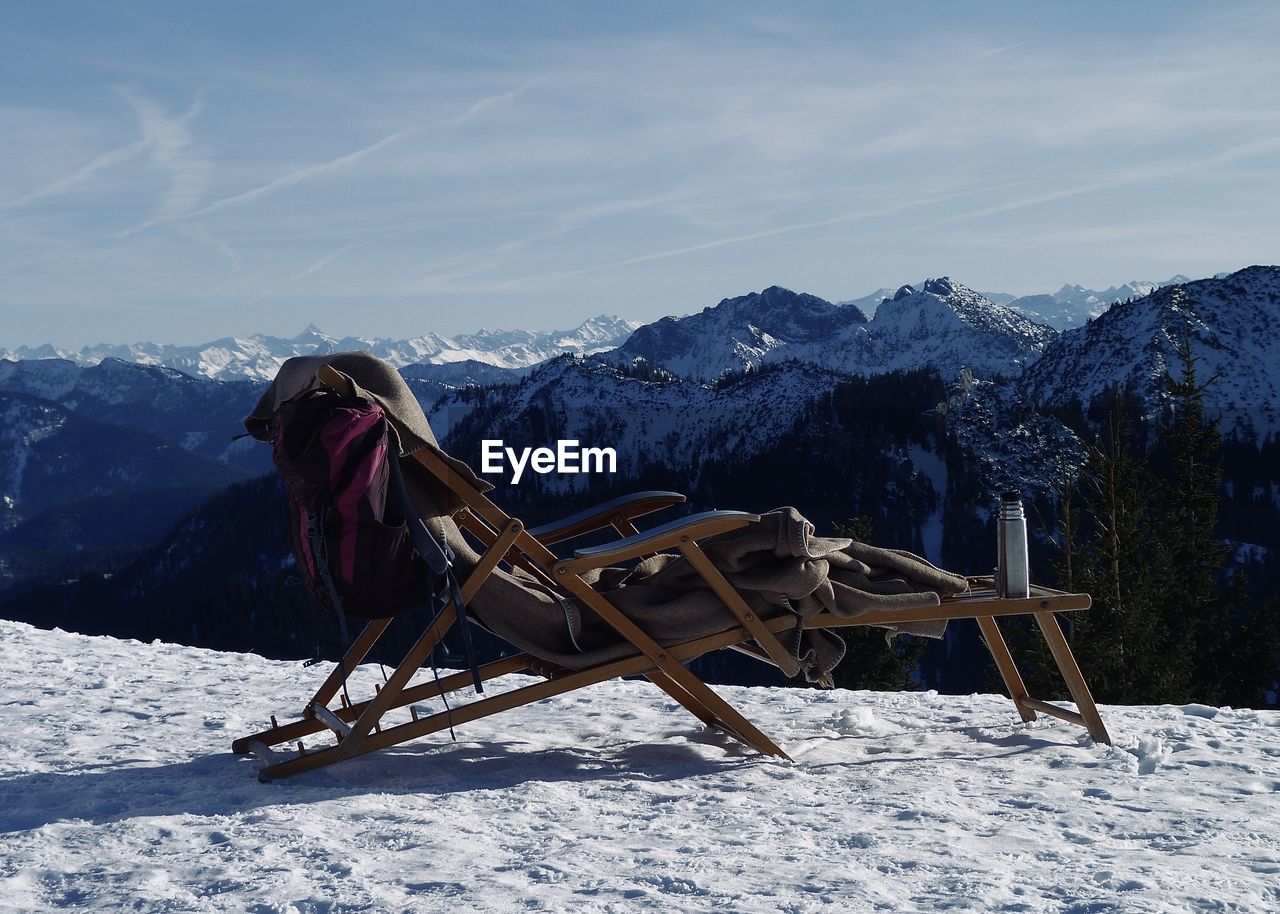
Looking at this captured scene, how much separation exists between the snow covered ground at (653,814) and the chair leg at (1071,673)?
0.10 m

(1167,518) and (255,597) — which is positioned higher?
(1167,518)

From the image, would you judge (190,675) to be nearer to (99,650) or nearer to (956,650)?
(99,650)

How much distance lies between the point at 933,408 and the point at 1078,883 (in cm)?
11637

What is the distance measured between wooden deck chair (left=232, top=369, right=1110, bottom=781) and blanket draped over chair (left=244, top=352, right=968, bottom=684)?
0.16 ft

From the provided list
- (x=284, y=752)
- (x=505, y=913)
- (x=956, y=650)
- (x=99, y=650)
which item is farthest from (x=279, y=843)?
(x=956, y=650)

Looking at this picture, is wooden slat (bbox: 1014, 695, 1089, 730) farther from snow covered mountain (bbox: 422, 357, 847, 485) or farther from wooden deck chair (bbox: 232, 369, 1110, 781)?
snow covered mountain (bbox: 422, 357, 847, 485)

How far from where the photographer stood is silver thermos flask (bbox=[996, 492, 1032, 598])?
13.4 feet

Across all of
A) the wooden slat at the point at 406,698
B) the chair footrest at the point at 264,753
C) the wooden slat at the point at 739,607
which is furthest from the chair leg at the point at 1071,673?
the chair footrest at the point at 264,753

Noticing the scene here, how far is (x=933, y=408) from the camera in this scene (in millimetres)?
115562

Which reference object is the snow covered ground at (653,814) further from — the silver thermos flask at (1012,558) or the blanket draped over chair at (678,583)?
the silver thermos flask at (1012,558)

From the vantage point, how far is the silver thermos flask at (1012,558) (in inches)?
161

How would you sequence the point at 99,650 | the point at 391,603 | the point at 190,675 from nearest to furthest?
the point at 391,603, the point at 190,675, the point at 99,650

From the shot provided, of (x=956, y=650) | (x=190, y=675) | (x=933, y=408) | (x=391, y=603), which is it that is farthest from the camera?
(x=933, y=408)
